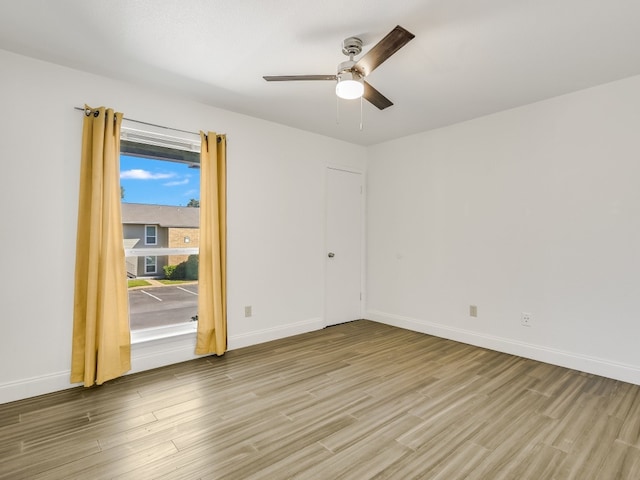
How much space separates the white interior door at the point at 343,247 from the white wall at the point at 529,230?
1.49 ft

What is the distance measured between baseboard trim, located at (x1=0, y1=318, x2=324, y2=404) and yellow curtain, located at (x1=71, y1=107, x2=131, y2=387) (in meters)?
0.16

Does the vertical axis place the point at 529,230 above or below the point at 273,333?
above

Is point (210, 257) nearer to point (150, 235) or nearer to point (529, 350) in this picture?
point (150, 235)

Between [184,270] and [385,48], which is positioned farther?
[184,270]

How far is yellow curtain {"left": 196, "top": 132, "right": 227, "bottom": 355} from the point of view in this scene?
10.9 ft

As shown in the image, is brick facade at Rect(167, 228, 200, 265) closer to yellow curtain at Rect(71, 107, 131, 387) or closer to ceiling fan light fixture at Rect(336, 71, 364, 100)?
yellow curtain at Rect(71, 107, 131, 387)

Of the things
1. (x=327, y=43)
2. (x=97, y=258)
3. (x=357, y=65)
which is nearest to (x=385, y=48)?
(x=357, y=65)

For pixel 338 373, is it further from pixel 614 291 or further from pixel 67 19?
pixel 67 19

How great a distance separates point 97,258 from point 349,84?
7.74ft

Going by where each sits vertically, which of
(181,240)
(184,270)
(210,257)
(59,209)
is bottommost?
(184,270)

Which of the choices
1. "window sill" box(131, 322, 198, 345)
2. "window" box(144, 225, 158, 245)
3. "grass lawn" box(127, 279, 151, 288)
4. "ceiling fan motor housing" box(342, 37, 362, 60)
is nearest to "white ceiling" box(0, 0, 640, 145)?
"ceiling fan motor housing" box(342, 37, 362, 60)

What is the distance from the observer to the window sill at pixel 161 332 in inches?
121

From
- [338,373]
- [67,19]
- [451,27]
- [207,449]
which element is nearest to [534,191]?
[451,27]

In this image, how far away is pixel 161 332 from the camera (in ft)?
10.7
